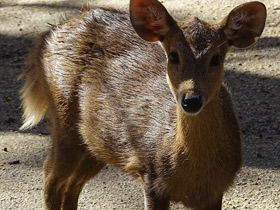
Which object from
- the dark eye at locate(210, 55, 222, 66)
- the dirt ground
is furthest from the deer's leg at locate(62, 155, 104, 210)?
the dark eye at locate(210, 55, 222, 66)

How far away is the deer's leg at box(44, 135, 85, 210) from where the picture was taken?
5.87 meters

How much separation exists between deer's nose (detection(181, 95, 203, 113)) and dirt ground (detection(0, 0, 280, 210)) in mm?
1624

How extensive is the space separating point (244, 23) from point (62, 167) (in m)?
1.74

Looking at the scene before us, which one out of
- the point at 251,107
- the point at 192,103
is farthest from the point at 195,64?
the point at 251,107

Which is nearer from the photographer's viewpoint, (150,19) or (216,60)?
(216,60)

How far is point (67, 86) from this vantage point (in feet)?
19.1

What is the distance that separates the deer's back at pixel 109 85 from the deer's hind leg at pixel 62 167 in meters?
0.12

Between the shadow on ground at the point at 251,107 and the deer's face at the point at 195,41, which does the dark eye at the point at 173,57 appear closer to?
the deer's face at the point at 195,41

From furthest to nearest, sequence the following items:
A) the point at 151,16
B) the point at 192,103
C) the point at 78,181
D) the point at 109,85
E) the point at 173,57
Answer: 1. the point at 78,181
2. the point at 109,85
3. the point at 151,16
4. the point at 173,57
5. the point at 192,103

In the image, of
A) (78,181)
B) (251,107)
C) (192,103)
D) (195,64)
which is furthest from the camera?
(251,107)

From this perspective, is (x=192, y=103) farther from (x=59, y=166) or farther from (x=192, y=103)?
(x=59, y=166)

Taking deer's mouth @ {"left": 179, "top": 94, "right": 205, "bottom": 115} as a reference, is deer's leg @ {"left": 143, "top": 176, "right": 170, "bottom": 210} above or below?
below

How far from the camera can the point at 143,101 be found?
5.44 m

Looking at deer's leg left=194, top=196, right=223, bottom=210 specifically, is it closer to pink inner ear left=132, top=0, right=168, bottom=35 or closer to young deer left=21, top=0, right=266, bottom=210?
young deer left=21, top=0, right=266, bottom=210
